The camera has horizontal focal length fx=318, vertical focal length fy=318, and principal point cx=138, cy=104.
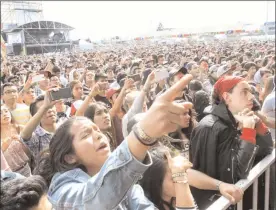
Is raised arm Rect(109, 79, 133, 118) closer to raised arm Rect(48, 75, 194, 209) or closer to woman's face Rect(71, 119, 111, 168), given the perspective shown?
woman's face Rect(71, 119, 111, 168)

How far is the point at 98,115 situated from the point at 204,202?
1288mm

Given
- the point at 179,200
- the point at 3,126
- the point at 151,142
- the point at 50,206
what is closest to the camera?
the point at 3,126

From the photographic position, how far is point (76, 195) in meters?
1.08

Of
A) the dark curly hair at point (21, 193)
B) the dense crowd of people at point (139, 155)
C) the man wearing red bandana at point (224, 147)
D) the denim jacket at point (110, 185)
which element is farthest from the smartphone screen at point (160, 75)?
the denim jacket at point (110, 185)

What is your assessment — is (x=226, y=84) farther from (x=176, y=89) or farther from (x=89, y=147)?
(x=176, y=89)

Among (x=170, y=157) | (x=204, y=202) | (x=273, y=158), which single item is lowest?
(x=204, y=202)

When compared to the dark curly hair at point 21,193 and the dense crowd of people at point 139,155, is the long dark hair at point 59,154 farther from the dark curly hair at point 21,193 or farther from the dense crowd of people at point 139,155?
the dark curly hair at point 21,193

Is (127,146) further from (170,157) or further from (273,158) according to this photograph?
(273,158)

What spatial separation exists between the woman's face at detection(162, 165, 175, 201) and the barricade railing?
0.23 m

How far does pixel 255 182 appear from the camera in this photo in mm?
2080

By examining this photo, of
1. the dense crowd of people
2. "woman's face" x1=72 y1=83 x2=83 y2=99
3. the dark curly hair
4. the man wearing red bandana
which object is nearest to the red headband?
the dense crowd of people

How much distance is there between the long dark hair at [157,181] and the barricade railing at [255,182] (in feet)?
0.90

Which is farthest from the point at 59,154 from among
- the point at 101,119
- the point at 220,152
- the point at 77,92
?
the point at 77,92

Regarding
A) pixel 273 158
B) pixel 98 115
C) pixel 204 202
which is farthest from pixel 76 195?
pixel 98 115
